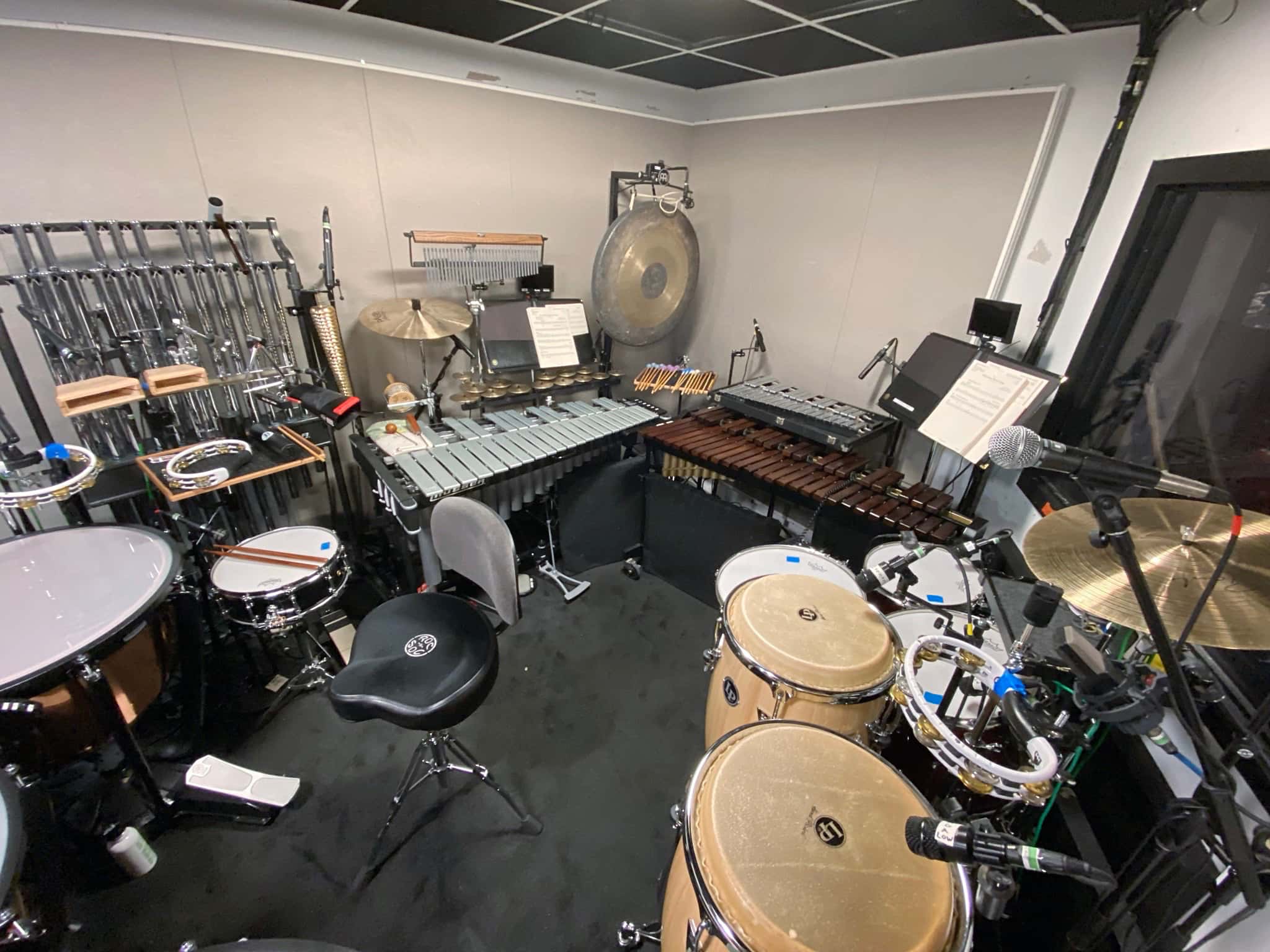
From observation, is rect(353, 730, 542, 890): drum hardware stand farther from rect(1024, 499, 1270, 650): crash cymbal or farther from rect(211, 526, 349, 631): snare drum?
rect(1024, 499, 1270, 650): crash cymbal

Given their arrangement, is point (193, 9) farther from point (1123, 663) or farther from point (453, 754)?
point (1123, 663)

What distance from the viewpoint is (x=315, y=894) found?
173cm

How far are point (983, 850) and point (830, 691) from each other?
24.2 inches

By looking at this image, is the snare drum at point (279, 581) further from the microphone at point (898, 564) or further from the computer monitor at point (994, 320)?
the computer monitor at point (994, 320)

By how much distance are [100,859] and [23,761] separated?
607mm

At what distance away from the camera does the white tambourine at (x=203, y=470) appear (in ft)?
6.37

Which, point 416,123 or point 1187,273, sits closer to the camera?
point 1187,273

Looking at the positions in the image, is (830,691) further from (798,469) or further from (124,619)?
(124,619)

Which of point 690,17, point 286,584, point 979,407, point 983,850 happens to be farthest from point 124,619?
point 690,17

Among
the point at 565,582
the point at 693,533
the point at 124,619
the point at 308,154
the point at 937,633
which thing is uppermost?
the point at 308,154

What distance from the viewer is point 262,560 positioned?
2164mm

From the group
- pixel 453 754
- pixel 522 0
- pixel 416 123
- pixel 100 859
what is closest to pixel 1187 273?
pixel 522 0

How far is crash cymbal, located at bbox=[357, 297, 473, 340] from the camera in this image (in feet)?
8.34

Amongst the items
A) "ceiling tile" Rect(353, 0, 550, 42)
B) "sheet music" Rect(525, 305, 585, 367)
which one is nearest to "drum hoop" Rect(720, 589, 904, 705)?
"sheet music" Rect(525, 305, 585, 367)
